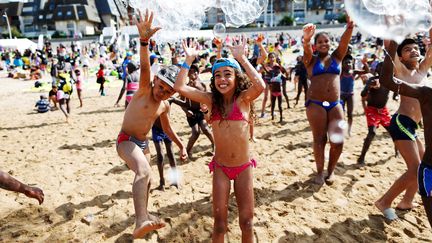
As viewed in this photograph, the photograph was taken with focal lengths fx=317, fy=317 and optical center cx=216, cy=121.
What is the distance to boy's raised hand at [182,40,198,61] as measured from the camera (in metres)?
3.12

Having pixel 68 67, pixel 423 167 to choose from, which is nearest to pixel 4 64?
pixel 68 67

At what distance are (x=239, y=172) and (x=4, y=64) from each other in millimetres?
30649

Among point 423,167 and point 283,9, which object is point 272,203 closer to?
point 423,167

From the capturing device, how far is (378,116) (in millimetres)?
5117

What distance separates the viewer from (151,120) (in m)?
3.51

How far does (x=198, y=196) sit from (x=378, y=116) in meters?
3.16

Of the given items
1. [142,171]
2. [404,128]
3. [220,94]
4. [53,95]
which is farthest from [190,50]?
[53,95]

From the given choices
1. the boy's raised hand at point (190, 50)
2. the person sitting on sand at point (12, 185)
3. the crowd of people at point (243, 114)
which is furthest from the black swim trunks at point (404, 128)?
the person sitting on sand at point (12, 185)

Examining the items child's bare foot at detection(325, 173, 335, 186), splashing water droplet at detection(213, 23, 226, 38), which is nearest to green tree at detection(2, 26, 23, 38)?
splashing water droplet at detection(213, 23, 226, 38)

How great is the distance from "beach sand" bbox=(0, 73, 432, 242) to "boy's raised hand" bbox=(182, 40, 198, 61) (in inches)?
75.2

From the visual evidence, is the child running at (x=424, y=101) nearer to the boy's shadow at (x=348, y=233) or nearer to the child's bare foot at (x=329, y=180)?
the boy's shadow at (x=348, y=233)

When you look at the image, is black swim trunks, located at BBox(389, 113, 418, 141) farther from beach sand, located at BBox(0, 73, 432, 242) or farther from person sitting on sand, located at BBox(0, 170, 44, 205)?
person sitting on sand, located at BBox(0, 170, 44, 205)

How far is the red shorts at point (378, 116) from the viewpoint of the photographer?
5.06 m

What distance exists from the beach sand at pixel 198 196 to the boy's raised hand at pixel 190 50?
1909mm
